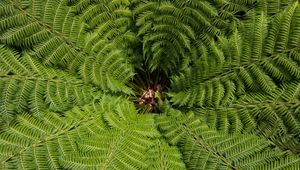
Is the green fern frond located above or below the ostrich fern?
below

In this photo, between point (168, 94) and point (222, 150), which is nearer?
point (222, 150)

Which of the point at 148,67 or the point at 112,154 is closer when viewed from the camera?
the point at 112,154

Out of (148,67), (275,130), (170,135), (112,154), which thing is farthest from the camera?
(148,67)

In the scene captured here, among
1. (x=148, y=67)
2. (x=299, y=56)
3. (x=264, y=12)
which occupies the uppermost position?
(x=264, y=12)

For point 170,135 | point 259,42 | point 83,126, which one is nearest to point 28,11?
point 83,126

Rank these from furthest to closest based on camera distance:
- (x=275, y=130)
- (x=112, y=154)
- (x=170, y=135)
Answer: (x=170, y=135), (x=275, y=130), (x=112, y=154)

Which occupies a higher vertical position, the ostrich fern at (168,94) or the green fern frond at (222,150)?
the ostrich fern at (168,94)

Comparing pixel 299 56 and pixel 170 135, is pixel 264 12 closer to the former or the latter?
pixel 299 56

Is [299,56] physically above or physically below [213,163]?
above
